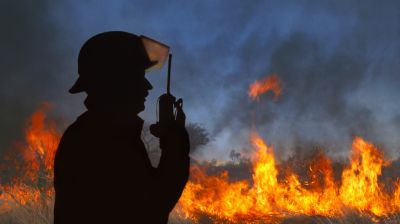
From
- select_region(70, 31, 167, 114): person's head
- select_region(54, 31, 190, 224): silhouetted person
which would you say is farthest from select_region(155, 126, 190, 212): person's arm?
select_region(70, 31, 167, 114): person's head

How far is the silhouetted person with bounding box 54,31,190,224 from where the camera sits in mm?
2842

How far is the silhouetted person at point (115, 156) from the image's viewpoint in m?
2.84

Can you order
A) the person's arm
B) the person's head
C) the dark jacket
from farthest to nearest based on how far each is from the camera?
the person's head, the person's arm, the dark jacket

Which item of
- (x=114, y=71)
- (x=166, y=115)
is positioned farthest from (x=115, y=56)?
(x=166, y=115)

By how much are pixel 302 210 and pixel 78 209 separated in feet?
86.9

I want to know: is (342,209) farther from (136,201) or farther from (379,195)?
(136,201)

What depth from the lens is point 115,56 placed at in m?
3.33

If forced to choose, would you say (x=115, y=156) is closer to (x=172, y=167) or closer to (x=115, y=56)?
(x=172, y=167)

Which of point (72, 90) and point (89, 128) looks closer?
point (89, 128)

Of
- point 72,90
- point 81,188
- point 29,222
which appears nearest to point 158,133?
point 81,188

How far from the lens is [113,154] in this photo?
288 centimetres

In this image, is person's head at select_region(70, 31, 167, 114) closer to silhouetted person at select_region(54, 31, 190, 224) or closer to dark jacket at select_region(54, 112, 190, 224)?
silhouetted person at select_region(54, 31, 190, 224)

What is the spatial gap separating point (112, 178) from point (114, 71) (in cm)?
97

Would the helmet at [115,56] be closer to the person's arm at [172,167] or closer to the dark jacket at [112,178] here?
the dark jacket at [112,178]
